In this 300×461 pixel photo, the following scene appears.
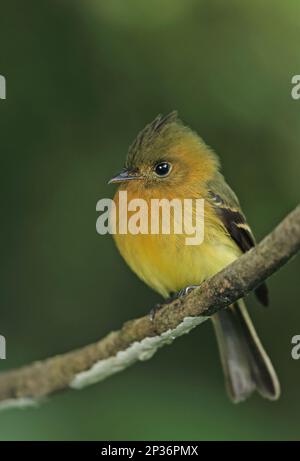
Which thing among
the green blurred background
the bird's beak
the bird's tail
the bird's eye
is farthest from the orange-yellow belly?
the green blurred background

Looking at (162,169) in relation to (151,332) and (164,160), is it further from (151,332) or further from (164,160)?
(151,332)

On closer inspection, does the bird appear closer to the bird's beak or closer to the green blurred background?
the bird's beak

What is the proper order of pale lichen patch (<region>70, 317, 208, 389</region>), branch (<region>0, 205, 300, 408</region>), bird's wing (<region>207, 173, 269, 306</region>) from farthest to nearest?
bird's wing (<region>207, 173, 269, 306</region>) < pale lichen patch (<region>70, 317, 208, 389</region>) < branch (<region>0, 205, 300, 408</region>)

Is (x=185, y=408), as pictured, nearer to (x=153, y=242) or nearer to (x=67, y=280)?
(x=153, y=242)

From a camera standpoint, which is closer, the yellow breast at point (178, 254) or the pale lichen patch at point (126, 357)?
the pale lichen patch at point (126, 357)

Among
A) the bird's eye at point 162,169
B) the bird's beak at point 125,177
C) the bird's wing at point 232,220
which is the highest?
the bird's eye at point 162,169

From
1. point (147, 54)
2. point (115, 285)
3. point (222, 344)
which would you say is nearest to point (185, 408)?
point (222, 344)

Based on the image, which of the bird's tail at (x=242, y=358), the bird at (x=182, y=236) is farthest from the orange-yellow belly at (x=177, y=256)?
the bird's tail at (x=242, y=358)

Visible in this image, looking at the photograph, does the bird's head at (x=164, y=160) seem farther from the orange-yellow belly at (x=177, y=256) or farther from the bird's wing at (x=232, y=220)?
the orange-yellow belly at (x=177, y=256)
